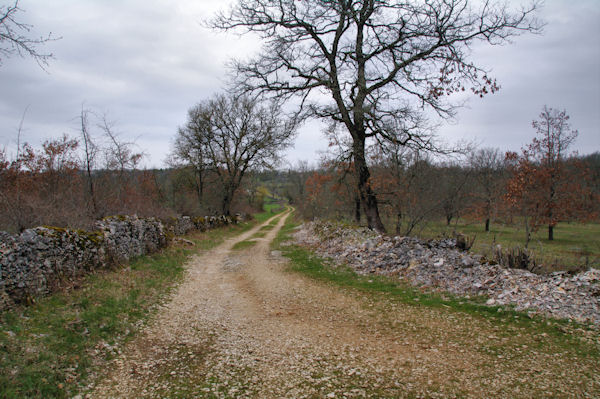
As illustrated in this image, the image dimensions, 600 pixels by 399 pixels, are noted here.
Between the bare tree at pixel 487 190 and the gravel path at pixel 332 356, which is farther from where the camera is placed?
the bare tree at pixel 487 190

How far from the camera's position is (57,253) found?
21.1 ft

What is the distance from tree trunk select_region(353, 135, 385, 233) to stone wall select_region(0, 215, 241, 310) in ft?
27.3

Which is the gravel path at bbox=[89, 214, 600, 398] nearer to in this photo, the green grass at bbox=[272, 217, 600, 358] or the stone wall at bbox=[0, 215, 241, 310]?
the green grass at bbox=[272, 217, 600, 358]

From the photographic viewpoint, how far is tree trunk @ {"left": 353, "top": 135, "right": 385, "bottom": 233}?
1288cm

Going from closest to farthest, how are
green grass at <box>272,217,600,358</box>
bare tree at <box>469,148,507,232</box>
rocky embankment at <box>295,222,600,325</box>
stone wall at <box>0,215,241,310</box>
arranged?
green grass at <box>272,217,600,358</box>
stone wall at <box>0,215,241,310</box>
rocky embankment at <box>295,222,600,325</box>
bare tree at <box>469,148,507,232</box>

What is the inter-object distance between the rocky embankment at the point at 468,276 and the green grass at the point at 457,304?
0.26 meters

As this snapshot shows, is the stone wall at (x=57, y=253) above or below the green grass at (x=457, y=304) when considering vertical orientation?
above

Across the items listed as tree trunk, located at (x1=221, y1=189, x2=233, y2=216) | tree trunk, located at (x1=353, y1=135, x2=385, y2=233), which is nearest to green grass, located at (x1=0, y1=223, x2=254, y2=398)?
tree trunk, located at (x1=353, y1=135, x2=385, y2=233)

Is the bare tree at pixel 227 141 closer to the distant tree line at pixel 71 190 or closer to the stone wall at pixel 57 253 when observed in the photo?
the distant tree line at pixel 71 190

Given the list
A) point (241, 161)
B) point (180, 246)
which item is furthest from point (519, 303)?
point (241, 161)

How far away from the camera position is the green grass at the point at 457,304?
455cm

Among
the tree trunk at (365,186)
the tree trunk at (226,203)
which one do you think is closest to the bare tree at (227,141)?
the tree trunk at (226,203)

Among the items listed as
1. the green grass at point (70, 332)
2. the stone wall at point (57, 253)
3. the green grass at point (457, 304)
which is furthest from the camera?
the stone wall at point (57, 253)

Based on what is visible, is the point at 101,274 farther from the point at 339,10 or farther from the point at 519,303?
the point at 339,10
